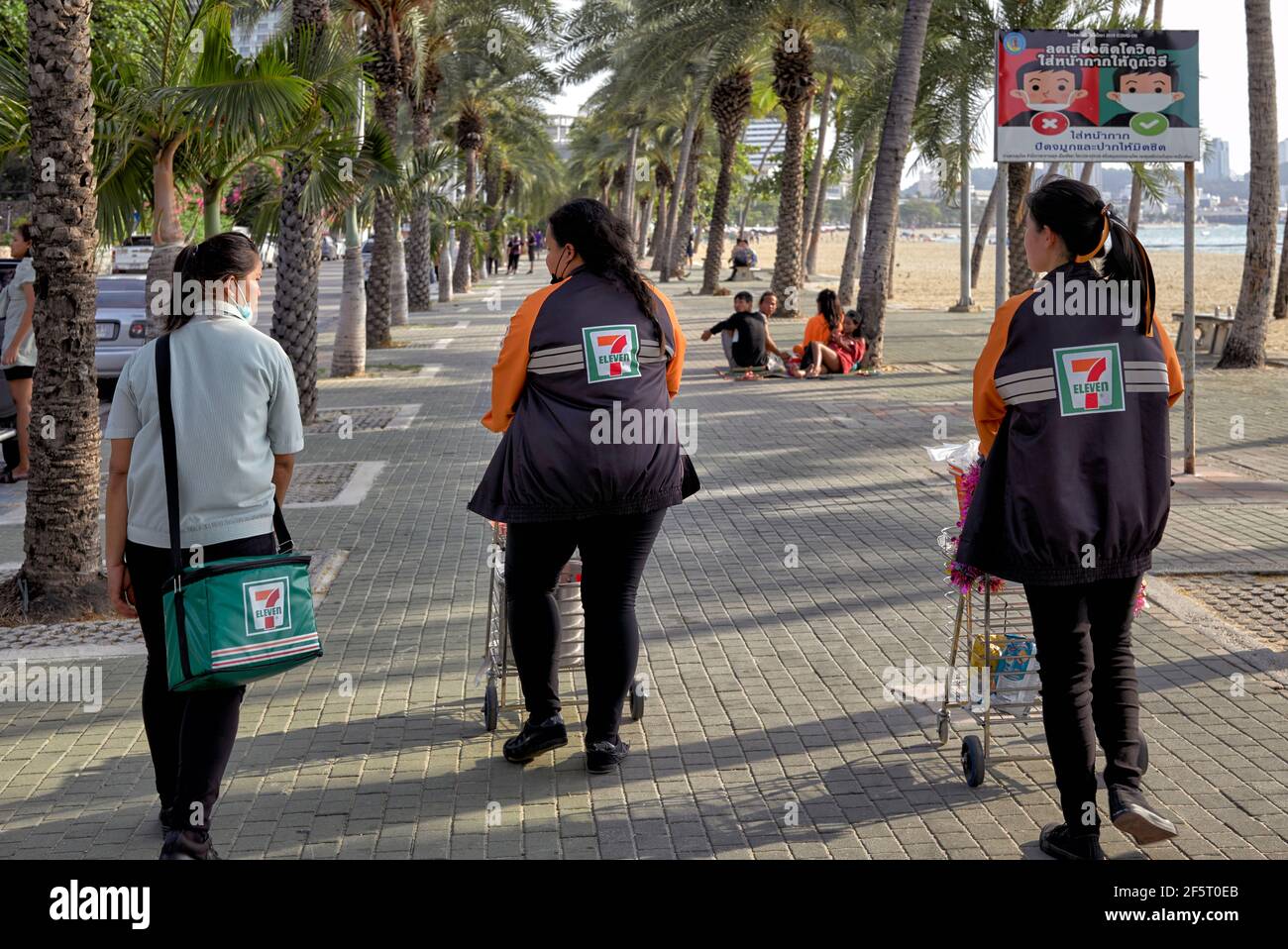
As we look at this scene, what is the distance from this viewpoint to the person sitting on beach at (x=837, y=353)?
18.8 metres

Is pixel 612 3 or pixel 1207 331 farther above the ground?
pixel 612 3

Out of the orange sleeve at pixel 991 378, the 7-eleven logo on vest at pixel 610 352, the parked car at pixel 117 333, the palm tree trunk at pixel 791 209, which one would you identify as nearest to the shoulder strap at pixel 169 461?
the 7-eleven logo on vest at pixel 610 352

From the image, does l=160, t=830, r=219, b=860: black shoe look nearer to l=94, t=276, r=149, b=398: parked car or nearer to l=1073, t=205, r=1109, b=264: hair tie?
l=1073, t=205, r=1109, b=264: hair tie

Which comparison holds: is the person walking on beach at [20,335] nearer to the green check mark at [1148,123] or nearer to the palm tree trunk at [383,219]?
the green check mark at [1148,123]

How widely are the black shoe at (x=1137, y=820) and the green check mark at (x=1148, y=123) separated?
7216 mm

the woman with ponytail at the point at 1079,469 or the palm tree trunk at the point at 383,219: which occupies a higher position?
the palm tree trunk at the point at 383,219

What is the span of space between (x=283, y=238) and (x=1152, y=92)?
819cm

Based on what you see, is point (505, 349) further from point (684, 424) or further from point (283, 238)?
point (283, 238)

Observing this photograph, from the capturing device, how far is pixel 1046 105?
34.7ft

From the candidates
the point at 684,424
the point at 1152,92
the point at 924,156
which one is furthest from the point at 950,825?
the point at 924,156

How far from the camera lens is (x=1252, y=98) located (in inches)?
701

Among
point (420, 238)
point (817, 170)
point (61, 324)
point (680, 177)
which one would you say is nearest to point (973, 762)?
point (61, 324)

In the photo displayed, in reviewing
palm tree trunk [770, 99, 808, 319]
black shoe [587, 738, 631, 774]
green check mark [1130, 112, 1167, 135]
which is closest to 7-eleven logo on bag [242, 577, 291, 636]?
black shoe [587, 738, 631, 774]
